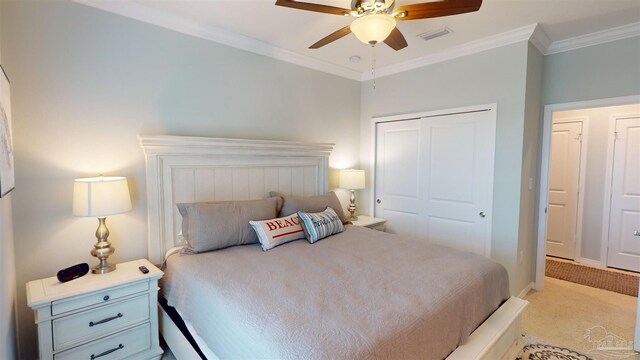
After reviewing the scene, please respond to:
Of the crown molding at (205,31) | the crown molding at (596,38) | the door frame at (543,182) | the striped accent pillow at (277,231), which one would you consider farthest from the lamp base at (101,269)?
the crown molding at (596,38)

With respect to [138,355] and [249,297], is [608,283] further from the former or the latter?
[138,355]

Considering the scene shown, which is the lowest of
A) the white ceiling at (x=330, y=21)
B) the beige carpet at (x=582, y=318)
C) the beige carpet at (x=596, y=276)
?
the beige carpet at (x=582, y=318)

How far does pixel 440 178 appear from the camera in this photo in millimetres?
3340

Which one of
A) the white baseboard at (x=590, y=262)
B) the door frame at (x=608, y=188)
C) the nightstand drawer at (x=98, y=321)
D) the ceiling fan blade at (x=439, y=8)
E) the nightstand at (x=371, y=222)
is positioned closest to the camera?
the ceiling fan blade at (x=439, y=8)

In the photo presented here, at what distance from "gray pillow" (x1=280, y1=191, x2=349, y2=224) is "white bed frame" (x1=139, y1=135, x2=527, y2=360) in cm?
33

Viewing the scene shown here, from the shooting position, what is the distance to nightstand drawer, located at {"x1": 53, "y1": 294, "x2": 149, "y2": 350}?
169 cm

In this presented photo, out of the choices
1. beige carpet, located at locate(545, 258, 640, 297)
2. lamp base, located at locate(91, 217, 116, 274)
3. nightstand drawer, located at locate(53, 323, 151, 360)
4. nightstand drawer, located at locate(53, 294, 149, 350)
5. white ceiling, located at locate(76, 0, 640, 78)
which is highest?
white ceiling, located at locate(76, 0, 640, 78)

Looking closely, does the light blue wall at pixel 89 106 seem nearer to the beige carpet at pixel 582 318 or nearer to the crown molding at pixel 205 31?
the crown molding at pixel 205 31

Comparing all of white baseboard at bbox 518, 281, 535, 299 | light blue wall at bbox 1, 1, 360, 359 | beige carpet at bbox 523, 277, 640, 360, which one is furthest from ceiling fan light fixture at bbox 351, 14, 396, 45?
white baseboard at bbox 518, 281, 535, 299

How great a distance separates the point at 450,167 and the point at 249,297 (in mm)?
2621

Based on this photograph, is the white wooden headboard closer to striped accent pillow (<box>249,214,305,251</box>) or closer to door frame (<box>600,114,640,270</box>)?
striped accent pillow (<box>249,214,305,251</box>)

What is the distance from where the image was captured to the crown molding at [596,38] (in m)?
2.54

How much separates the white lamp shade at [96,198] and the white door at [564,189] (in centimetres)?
494

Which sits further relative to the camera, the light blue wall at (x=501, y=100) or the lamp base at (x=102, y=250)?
the light blue wall at (x=501, y=100)
